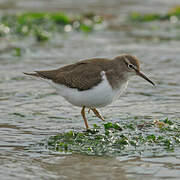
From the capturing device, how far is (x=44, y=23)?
51.2 feet

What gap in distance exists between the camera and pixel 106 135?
732 cm

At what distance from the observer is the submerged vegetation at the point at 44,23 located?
1466cm

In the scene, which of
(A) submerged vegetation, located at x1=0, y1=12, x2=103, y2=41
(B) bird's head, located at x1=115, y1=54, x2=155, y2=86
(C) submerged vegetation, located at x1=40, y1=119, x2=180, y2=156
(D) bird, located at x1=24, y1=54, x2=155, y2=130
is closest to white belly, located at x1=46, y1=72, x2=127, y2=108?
(D) bird, located at x1=24, y1=54, x2=155, y2=130

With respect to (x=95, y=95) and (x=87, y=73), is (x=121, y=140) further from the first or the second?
(x=87, y=73)

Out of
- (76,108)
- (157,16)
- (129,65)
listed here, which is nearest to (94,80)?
(129,65)

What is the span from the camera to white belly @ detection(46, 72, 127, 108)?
7.18 metres

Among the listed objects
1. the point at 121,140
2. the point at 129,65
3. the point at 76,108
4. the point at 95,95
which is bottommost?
the point at 121,140

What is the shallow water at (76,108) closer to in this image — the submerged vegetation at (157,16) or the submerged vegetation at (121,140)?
the submerged vegetation at (121,140)

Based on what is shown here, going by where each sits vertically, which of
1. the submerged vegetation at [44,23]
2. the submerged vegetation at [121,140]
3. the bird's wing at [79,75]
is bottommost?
the submerged vegetation at [121,140]

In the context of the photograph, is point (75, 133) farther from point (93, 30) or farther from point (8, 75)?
point (93, 30)

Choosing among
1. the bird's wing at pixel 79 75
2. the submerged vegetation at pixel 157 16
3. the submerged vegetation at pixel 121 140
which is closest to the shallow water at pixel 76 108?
the submerged vegetation at pixel 121 140

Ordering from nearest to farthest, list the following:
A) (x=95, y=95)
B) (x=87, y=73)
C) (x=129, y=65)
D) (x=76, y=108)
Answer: (x=95, y=95) → (x=87, y=73) → (x=129, y=65) → (x=76, y=108)

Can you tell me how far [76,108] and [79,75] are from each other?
1.61 metres

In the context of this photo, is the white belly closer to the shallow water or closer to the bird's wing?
the bird's wing
